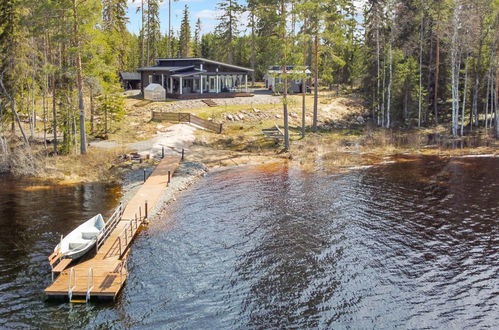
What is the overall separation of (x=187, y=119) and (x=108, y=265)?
32341mm

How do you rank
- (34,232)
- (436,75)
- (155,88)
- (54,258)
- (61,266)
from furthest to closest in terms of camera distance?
(155,88)
(436,75)
(34,232)
(54,258)
(61,266)

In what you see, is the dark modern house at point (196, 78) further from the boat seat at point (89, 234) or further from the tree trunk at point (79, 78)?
the boat seat at point (89, 234)

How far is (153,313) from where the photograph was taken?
16.8 metres

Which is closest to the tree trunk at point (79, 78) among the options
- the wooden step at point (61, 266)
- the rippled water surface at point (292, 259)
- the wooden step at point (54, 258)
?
the rippled water surface at point (292, 259)

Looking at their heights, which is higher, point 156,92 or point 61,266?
point 156,92

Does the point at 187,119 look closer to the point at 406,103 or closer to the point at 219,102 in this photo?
the point at 219,102

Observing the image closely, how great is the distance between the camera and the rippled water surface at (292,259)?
16.7 metres

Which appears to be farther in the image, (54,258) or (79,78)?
(79,78)

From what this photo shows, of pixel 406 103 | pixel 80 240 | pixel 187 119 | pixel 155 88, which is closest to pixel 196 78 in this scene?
pixel 155 88

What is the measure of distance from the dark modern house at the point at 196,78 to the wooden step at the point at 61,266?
142 feet

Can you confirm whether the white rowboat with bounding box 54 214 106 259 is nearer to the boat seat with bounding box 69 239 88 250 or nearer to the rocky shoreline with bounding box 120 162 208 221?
the boat seat with bounding box 69 239 88 250

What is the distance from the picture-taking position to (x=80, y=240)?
2162cm

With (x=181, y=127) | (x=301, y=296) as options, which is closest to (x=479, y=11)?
(x=181, y=127)

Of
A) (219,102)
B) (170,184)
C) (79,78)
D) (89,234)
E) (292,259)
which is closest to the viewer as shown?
(292,259)
